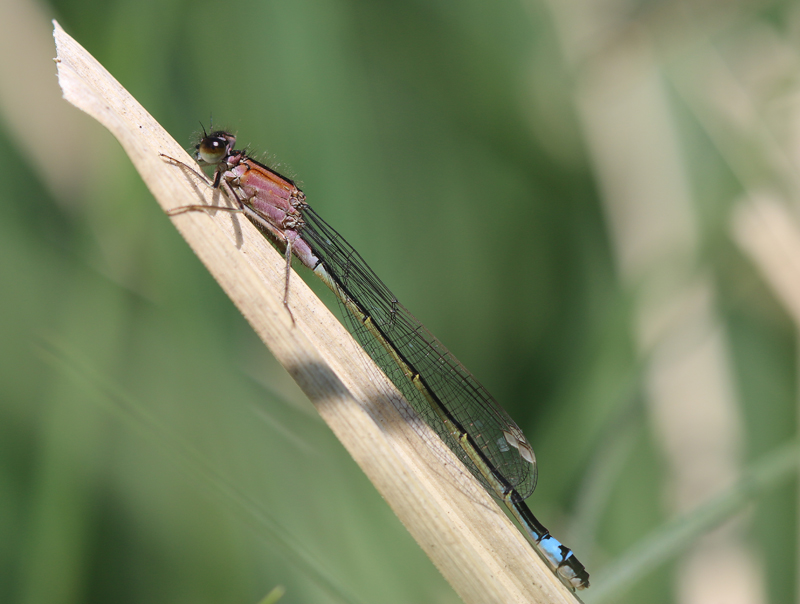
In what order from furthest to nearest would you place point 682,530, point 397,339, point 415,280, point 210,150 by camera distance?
point 415,280, point 397,339, point 210,150, point 682,530

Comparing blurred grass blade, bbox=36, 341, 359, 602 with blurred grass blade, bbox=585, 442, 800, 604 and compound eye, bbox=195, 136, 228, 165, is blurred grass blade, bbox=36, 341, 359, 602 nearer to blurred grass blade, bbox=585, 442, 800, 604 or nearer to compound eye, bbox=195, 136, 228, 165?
blurred grass blade, bbox=585, 442, 800, 604

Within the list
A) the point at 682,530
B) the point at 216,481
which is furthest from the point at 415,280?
the point at 216,481

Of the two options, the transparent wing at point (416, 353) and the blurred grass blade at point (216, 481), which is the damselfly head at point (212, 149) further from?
the blurred grass blade at point (216, 481)

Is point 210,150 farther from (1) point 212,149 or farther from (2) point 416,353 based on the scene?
(2) point 416,353

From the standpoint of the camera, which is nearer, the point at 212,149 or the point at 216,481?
the point at 216,481

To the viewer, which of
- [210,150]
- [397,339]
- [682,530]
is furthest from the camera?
[397,339]

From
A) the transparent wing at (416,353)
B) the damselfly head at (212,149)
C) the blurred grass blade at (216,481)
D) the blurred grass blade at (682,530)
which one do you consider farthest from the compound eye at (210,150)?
the blurred grass blade at (682,530)

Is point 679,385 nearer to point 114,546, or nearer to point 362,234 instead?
point 362,234
